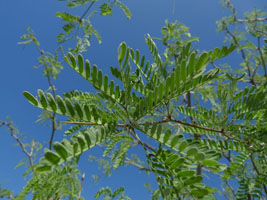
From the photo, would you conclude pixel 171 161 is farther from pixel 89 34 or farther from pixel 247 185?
pixel 89 34

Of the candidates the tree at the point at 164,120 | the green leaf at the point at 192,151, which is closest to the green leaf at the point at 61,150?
the tree at the point at 164,120

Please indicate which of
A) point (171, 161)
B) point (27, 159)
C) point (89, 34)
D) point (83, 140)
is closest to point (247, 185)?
point (171, 161)

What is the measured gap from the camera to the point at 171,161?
37 cm

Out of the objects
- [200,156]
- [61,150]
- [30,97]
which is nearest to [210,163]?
[200,156]

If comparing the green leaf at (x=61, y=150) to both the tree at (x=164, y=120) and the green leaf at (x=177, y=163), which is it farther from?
the green leaf at (x=177, y=163)

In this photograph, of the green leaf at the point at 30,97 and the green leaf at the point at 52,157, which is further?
the green leaf at the point at 30,97

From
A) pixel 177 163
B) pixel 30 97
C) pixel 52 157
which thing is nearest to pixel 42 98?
pixel 30 97

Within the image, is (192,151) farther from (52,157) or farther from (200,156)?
(52,157)

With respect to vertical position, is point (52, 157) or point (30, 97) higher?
point (30, 97)

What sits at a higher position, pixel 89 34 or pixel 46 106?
pixel 89 34

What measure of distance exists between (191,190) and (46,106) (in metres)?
0.29

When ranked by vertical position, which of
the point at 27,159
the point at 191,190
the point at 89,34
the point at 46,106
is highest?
the point at 89,34

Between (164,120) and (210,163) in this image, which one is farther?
(164,120)

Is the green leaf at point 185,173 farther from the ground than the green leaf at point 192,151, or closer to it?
closer to it
